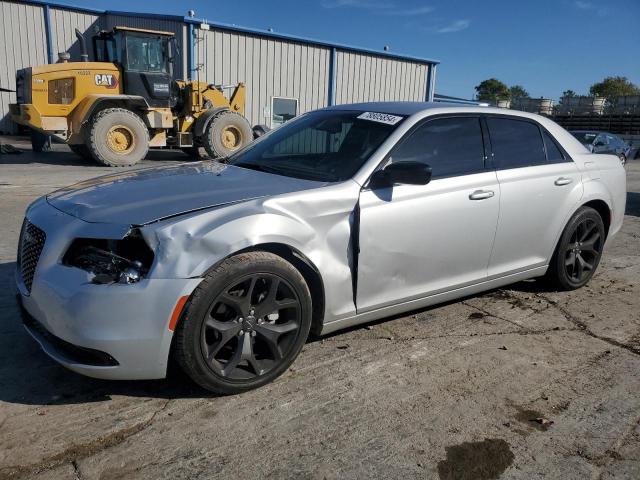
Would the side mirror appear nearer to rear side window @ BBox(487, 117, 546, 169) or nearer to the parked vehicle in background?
rear side window @ BBox(487, 117, 546, 169)

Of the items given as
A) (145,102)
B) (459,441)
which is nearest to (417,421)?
(459,441)

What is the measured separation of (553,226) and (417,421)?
231 cm

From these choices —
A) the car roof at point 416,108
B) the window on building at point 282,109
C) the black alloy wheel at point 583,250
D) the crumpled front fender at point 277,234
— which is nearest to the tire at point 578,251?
the black alloy wheel at point 583,250

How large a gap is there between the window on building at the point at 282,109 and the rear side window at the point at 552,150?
61.0ft

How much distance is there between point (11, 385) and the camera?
286 centimetres

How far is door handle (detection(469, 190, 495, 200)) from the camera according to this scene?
3.65 metres

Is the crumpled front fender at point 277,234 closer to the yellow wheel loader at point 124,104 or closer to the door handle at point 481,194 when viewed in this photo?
the door handle at point 481,194

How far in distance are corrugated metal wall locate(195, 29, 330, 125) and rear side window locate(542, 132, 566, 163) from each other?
1715 centimetres

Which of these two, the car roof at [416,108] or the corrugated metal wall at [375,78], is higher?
the corrugated metal wall at [375,78]

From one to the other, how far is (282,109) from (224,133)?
324 inches

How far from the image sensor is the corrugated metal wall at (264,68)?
65.7 feet

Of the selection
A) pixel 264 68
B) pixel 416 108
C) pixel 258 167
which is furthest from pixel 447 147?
pixel 264 68

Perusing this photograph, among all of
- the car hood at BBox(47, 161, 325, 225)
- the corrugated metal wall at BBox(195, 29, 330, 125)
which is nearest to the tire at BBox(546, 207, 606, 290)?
the car hood at BBox(47, 161, 325, 225)

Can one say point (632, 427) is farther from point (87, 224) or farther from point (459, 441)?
point (87, 224)
